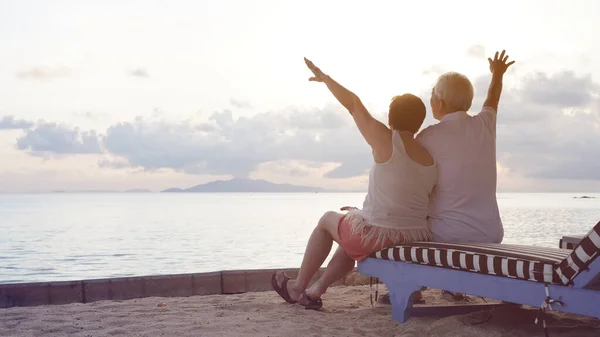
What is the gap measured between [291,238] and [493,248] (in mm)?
19137

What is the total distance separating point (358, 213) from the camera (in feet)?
14.0

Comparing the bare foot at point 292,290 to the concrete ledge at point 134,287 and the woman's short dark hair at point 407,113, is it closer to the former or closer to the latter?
the concrete ledge at point 134,287

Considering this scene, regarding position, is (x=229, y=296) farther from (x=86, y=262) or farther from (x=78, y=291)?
(x=86, y=262)

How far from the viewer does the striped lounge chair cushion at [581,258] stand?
9.77 ft

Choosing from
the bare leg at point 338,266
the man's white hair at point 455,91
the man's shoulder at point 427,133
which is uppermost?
the man's white hair at point 455,91

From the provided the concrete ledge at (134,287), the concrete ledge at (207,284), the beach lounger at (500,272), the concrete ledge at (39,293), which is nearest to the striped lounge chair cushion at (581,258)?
the beach lounger at (500,272)

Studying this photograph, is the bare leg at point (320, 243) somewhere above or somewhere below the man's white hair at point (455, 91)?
below

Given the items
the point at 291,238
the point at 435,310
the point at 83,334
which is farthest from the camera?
the point at 291,238

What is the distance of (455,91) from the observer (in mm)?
4086

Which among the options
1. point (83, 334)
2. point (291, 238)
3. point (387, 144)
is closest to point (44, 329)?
point (83, 334)

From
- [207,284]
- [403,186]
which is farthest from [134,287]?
[403,186]

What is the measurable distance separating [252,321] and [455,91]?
1.98 meters

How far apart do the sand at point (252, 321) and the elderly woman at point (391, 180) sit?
1.67 ft

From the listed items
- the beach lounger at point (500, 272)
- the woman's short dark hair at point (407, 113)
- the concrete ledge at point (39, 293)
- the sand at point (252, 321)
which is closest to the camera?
the beach lounger at point (500, 272)
